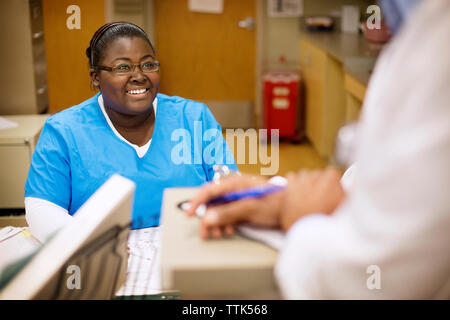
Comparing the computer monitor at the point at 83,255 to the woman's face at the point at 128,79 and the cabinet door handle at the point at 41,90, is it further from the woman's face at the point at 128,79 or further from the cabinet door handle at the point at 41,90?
the cabinet door handle at the point at 41,90

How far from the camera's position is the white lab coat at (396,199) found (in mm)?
517

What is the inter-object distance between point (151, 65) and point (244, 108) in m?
3.07

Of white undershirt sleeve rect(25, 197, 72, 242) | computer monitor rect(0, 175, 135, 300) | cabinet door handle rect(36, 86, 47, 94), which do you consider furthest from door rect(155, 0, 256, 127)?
computer monitor rect(0, 175, 135, 300)

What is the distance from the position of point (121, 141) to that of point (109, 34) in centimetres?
30

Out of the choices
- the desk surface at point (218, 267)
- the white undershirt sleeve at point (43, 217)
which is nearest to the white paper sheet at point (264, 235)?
the desk surface at point (218, 267)

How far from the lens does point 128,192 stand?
0.75 meters

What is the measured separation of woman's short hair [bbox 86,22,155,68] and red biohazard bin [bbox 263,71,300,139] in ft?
8.50

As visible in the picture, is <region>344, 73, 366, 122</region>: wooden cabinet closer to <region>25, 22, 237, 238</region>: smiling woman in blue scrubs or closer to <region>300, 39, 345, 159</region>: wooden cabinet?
<region>300, 39, 345, 159</region>: wooden cabinet

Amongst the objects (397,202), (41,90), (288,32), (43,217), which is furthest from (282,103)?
(397,202)

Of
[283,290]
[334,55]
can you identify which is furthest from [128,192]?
[334,55]

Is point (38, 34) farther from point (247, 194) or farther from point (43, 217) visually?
point (247, 194)

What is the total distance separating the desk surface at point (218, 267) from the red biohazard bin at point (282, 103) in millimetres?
3457

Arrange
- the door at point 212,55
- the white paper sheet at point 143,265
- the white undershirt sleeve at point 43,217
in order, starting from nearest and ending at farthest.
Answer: the white paper sheet at point 143,265 → the white undershirt sleeve at point 43,217 → the door at point 212,55

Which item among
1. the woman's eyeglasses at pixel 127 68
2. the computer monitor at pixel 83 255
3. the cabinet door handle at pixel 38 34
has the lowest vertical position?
the computer monitor at pixel 83 255
